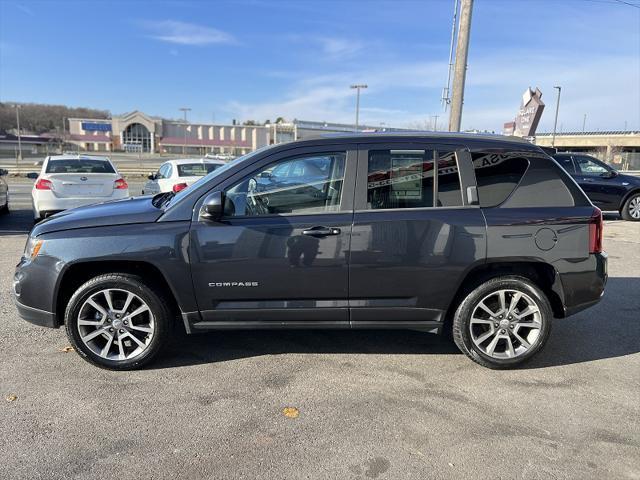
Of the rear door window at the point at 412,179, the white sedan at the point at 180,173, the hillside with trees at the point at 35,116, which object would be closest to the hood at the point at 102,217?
the rear door window at the point at 412,179

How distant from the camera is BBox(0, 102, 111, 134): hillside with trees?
384 ft

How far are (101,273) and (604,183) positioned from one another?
12747 millimetres

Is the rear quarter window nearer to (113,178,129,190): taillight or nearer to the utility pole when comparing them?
(113,178,129,190): taillight

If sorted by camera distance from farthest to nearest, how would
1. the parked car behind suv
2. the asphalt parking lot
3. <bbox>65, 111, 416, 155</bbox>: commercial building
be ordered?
<bbox>65, 111, 416, 155</bbox>: commercial building
the parked car behind suv
the asphalt parking lot

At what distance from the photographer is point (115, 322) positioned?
3.68 metres

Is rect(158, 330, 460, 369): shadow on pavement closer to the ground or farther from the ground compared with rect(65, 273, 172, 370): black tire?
closer to the ground

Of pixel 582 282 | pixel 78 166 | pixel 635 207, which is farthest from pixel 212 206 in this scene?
pixel 635 207

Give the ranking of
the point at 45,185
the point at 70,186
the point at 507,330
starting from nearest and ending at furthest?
the point at 507,330 < the point at 45,185 < the point at 70,186

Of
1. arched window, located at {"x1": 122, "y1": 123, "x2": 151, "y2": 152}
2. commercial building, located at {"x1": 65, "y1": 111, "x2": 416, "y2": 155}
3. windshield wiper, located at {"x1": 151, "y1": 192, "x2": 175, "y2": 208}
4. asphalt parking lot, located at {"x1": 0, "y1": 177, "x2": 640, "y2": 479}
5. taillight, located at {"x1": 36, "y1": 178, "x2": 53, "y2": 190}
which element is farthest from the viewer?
arched window, located at {"x1": 122, "y1": 123, "x2": 151, "y2": 152}

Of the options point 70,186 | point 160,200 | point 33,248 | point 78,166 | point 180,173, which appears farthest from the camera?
point 180,173

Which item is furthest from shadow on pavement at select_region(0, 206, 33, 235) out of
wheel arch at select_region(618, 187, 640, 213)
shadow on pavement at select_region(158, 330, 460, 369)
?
wheel arch at select_region(618, 187, 640, 213)

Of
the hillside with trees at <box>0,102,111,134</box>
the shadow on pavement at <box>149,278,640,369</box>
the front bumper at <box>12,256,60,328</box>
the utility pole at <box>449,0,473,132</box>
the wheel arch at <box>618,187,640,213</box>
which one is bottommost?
the shadow on pavement at <box>149,278,640,369</box>

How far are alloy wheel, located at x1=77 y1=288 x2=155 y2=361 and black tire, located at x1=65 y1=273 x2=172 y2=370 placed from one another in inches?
1.1

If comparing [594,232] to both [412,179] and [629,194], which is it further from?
[629,194]
